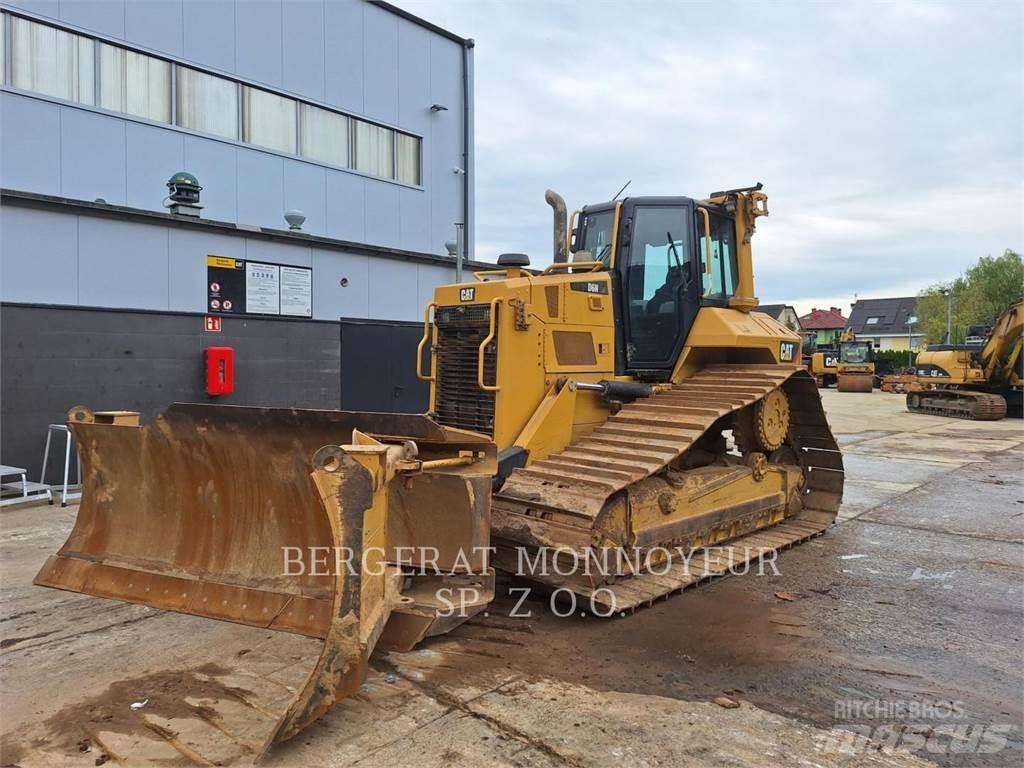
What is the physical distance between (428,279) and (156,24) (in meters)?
5.72

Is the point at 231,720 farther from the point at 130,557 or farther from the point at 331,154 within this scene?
the point at 331,154

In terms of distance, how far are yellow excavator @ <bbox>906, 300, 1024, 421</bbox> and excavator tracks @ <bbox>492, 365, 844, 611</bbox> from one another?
15942 millimetres

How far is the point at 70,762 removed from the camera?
Result: 2916 mm

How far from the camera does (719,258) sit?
667 cm

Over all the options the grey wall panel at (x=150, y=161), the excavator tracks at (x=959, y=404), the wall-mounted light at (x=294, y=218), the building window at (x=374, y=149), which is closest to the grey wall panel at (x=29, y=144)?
the grey wall panel at (x=150, y=161)

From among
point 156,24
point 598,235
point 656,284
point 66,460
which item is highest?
point 156,24

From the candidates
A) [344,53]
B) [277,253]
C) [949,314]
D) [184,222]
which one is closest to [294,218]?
[277,253]

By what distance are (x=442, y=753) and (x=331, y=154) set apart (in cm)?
1290

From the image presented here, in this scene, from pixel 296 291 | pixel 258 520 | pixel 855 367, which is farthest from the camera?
pixel 855 367

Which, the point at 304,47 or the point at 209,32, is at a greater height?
the point at 304,47

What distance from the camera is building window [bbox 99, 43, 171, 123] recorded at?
1091 cm

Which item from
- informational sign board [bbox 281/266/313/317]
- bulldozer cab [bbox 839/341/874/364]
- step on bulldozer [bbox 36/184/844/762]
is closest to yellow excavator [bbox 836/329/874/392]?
Answer: bulldozer cab [bbox 839/341/874/364]

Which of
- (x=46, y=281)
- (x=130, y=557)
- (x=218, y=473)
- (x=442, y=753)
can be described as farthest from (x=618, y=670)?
(x=46, y=281)

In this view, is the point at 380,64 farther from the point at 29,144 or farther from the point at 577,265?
the point at 577,265
